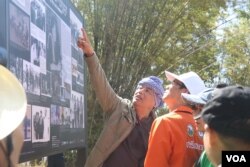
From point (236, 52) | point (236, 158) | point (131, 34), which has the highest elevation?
point (236, 52)

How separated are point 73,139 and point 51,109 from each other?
1.04m

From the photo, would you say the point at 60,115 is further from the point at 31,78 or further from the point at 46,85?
the point at 31,78

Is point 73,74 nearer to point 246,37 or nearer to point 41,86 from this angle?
point 41,86

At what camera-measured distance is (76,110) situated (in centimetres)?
483

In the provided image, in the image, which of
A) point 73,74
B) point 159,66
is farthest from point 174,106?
point 159,66

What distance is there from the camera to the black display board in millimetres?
3029

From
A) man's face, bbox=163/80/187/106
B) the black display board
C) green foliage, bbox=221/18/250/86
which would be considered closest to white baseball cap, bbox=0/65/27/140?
the black display board

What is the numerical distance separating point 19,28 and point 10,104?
1.82 metres

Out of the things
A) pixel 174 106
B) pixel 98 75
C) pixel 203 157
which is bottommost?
pixel 203 157

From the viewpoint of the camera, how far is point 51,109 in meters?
3.72

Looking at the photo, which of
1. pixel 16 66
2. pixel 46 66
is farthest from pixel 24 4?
pixel 46 66

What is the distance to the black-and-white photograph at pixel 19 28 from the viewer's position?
2955 millimetres

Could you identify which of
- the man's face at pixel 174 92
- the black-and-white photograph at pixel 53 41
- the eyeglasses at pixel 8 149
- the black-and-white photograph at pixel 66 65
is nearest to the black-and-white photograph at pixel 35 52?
the black-and-white photograph at pixel 53 41

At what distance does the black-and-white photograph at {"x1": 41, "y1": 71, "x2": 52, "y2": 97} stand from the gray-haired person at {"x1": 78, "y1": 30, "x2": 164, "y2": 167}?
0.41 m
